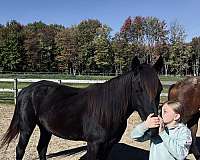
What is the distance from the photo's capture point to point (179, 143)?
244cm

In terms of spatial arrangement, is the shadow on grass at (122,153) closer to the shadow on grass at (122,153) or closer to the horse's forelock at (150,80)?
the shadow on grass at (122,153)

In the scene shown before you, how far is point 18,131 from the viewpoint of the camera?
16.9ft

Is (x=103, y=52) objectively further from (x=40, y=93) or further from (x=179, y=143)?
(x=179, y=143)

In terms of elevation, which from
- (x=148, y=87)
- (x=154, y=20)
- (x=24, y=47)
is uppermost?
(x=154, y=20)

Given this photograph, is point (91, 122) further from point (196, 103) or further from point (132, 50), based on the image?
point (132, 50)

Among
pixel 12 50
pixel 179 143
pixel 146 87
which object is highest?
pixel 12 50

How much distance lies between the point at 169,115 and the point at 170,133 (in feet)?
0.48

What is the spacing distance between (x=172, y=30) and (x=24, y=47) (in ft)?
84.2

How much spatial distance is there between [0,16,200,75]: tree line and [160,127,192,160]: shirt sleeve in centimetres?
4898

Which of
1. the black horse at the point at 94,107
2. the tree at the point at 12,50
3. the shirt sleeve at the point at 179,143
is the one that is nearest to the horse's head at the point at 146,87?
the black horse at the point at 94,107

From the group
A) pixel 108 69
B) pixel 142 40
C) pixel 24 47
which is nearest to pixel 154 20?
pixel 142 40

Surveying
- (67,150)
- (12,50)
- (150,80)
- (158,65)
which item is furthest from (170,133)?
(12,50)

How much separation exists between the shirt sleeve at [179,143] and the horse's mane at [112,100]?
119cm

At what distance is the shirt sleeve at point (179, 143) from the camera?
8.02ft
